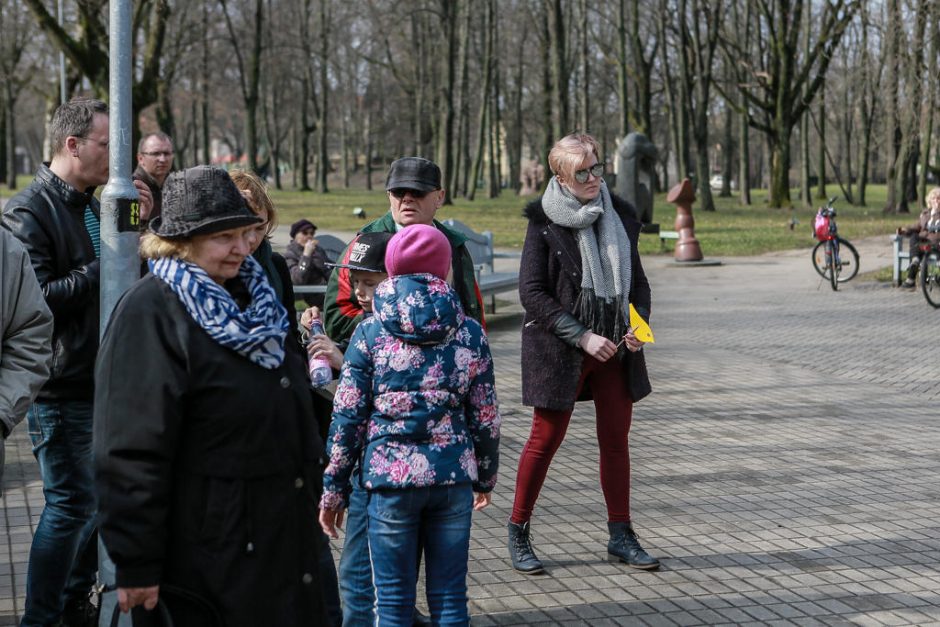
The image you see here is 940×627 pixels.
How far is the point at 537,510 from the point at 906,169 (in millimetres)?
36375

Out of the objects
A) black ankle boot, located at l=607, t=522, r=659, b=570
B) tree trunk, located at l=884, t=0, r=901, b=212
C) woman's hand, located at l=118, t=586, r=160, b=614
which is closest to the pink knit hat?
woman's hand, located at l=118, t=586, r=160, b=614

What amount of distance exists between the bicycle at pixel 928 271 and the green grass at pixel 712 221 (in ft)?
26.8

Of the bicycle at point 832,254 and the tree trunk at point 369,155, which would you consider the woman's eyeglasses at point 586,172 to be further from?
the tree trunk at point 369,155

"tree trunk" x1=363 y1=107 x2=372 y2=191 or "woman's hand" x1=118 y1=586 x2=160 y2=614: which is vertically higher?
"tree trunk" x1=363 y1=107 x2=372 y2=191

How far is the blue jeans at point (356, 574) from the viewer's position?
4.09m

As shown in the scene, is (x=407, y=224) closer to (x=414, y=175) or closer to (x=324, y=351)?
(x=414, y=175)

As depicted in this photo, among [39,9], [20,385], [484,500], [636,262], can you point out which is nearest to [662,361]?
[636,262]

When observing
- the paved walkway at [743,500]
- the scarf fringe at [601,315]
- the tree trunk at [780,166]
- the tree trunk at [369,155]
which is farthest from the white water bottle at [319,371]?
the tree trunk at [369,155]

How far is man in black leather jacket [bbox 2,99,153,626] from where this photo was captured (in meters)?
4.22

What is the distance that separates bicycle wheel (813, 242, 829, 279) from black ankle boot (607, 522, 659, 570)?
14.0 meters

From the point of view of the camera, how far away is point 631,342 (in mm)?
5129

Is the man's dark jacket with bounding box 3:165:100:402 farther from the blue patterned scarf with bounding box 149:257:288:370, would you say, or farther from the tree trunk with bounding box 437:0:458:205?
the tree trunk with bounding box 437:0:458:205

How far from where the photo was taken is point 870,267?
70.5 ft

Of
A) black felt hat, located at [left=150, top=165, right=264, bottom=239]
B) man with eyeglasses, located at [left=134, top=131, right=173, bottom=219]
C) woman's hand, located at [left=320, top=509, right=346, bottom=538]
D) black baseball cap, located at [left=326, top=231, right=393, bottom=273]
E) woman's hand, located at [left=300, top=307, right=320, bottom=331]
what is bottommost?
woman's hand, located at [left=320, top=509, right=346, bottom=538]
